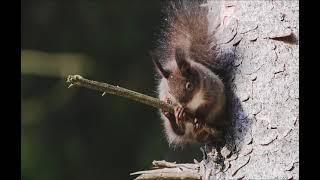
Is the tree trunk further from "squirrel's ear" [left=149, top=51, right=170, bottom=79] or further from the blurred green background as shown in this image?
the blurred green background

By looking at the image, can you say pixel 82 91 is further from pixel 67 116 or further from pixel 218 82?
pixel 218 82

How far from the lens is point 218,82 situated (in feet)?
3.41

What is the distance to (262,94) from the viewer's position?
3.27 feet

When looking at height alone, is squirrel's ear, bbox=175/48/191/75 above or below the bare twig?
above

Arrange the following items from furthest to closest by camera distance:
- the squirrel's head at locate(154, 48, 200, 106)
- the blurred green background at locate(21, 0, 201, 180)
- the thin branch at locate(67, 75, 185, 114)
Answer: the blurred green background at locate(21, 0, 201, 180) → the squirrel's head at locate(154, 48, 200, 106) → the thin branch at locate(67, 75, 185, 114)

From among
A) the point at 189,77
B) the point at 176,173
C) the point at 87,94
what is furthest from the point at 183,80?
the point at 87,94

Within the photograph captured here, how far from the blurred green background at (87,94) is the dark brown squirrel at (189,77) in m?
1.52

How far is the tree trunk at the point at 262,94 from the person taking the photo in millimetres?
960

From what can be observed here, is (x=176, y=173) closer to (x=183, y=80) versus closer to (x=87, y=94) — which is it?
(x=183, y=80)

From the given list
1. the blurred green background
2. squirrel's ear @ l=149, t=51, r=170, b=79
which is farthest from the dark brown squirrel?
the blurred green background

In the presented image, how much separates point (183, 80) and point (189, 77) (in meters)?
0.01

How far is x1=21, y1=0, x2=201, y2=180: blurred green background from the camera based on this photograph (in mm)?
2756

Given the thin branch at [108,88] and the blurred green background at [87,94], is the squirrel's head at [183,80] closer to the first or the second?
the thin branch at [108,88]

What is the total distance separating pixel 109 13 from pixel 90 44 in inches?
5.6
